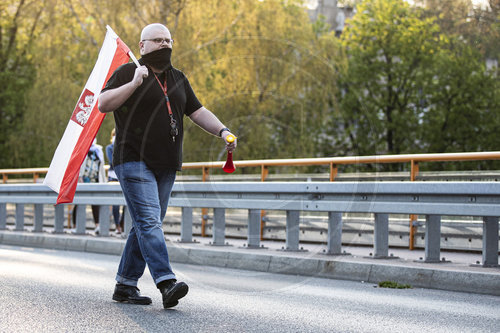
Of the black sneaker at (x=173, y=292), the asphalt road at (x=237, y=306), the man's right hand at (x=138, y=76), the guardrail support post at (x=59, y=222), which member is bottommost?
the asphalt road at (x=237, y=306)

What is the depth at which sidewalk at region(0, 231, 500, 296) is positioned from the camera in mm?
7414

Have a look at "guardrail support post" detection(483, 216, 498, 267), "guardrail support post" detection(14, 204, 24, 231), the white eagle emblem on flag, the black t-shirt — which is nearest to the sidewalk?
"guardrail support post" detection(483, 216, 498, 267)

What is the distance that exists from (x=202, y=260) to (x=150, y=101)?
13.9 ft

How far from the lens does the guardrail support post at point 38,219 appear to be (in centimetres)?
1325

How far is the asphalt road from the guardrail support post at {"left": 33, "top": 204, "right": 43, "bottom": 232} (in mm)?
4697

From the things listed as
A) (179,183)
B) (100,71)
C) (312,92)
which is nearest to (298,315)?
(100,71)

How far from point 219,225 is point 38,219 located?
442cm

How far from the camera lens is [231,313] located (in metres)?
5.70

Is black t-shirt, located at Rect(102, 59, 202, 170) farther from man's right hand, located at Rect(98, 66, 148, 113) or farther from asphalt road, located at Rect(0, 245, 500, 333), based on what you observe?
asphalt road, located at Rect(0, 245, 500, 333)

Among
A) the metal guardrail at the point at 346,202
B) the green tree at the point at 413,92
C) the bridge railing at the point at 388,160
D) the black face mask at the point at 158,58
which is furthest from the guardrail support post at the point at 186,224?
the green tree at the point at 413,92

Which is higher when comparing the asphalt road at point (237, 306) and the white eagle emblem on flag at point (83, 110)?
the white eagle emblem on flag at point (83, 110)

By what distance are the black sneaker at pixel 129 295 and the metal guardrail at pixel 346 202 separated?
3082mm

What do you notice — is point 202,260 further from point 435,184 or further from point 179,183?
point 435,184

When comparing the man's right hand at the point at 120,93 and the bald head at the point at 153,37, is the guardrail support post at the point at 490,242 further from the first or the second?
the man's right hand at the point at 120,93
